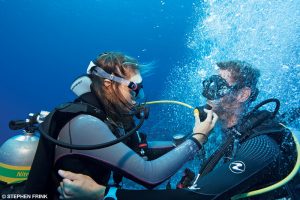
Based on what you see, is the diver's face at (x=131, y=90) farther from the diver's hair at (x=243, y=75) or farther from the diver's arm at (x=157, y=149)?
the diver's hair at (x=243, y=75)

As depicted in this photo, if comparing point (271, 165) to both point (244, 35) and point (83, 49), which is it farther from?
point (83, 49)

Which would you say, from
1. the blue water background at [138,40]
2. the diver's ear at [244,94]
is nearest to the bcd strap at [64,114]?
the diver's ear at [244,94]

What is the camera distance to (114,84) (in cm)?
285

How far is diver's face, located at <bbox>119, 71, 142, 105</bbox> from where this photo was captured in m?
2.84

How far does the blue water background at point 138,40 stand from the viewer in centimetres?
1176

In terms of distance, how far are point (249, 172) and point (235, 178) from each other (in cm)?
15

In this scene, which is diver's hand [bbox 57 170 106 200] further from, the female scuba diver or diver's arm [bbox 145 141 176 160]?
diver's arm [bbox 145 141 176 160]

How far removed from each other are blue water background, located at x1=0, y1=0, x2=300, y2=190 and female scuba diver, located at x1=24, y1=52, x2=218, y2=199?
6.35m

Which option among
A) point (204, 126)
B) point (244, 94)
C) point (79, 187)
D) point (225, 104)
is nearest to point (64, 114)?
Result: point (79, 187)

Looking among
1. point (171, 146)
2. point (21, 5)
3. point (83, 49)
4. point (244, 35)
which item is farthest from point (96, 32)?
point (171, 146)

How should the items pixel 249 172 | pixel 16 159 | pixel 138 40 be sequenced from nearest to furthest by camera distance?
pixel 249 172
pixel 16 159
pixel 138 40

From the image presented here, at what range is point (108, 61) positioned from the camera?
301 cm

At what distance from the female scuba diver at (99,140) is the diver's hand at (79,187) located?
0.29ft

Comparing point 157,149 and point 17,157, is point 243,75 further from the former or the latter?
point 17,157
